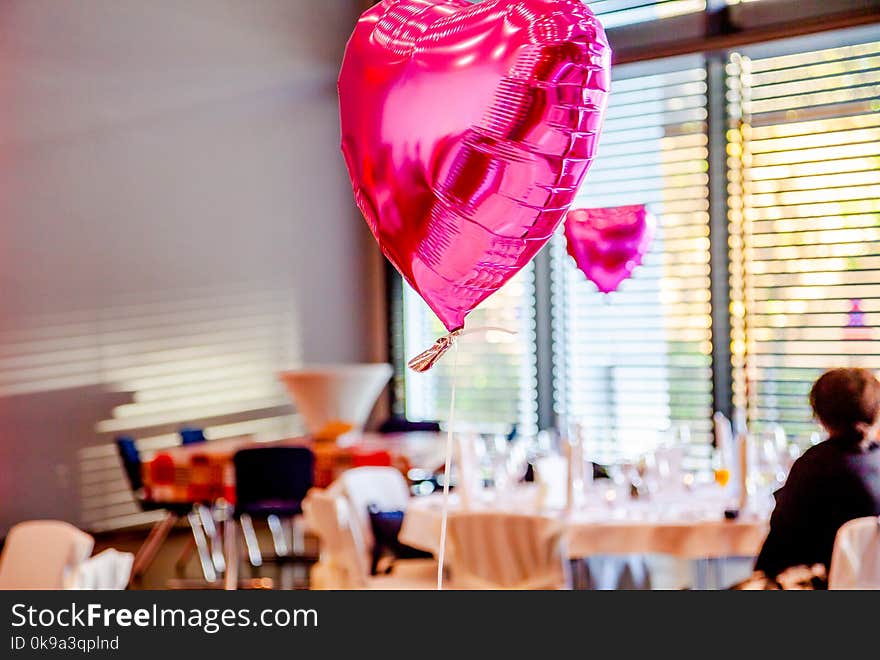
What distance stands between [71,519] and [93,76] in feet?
11.3

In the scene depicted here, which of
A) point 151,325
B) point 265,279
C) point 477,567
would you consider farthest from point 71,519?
point 477,567

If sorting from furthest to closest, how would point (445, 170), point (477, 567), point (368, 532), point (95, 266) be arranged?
1. point (95, 266)
2. point (368, 532)
3. point (477, 567)
4. point (445, 170)

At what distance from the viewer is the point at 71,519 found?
27.2 ft

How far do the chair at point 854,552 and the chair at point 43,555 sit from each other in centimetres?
215

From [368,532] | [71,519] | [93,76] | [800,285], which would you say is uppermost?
[93,76]

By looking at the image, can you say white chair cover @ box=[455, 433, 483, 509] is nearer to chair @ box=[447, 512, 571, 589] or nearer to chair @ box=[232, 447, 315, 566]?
chair @ box=[447, 512, 571, 589]

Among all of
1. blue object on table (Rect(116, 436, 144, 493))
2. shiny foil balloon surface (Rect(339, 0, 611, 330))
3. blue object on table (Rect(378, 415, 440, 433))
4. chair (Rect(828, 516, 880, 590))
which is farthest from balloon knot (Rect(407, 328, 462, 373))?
blue object on table (Rect(378, 415, 440, 433))

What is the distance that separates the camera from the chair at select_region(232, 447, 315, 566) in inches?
246

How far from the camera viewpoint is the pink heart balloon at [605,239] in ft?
15.7

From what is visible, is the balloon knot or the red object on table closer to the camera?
the balloon knot

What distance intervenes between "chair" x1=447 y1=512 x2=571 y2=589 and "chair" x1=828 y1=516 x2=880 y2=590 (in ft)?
4.14

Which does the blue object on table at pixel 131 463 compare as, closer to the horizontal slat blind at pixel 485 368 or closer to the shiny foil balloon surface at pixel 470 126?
the horizontal slat blind at pixel 485 368

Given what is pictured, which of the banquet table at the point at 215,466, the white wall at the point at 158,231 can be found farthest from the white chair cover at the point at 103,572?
the white wall at the point at 158,231
